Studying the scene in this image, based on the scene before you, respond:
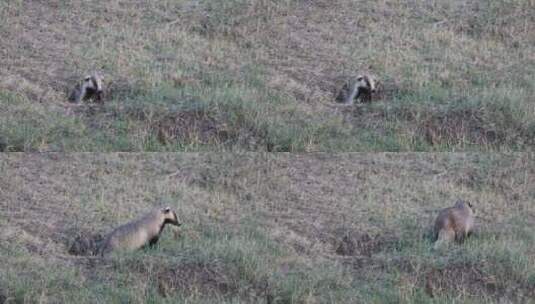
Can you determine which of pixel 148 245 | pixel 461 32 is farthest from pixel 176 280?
pixel 461 32

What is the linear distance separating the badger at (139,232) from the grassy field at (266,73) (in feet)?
6.99

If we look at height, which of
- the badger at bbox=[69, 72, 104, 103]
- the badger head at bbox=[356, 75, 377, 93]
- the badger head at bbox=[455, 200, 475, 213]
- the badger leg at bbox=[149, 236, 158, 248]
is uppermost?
the badger head at bbox=[356, 75, 377, 93]

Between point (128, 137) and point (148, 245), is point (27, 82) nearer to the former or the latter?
point (128, 137)

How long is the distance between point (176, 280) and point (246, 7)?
25.1 ft

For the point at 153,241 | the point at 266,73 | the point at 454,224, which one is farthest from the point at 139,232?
the point at 266,73

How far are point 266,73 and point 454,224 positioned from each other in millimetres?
4638

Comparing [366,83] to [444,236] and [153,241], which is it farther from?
[153,241]

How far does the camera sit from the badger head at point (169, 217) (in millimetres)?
13195

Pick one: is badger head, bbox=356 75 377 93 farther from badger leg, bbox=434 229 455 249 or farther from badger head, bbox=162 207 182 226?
badger head, bbox=162 207 182 226

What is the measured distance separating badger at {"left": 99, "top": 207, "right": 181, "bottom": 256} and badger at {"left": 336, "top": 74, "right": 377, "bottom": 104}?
12.1 feet

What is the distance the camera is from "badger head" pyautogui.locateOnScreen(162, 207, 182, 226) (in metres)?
13.2

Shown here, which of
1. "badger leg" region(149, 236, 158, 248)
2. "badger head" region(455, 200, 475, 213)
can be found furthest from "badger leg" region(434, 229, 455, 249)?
"badger leg" region(149, 236, 158, 248)

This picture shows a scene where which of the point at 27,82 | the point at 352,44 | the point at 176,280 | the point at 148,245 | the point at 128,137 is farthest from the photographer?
the point at 352,44

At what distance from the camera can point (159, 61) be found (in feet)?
56.5
